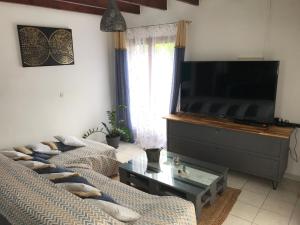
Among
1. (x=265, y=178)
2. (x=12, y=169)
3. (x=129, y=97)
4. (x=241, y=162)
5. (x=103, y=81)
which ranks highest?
(x=103, y=81)

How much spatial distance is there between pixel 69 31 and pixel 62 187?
272 centimetres


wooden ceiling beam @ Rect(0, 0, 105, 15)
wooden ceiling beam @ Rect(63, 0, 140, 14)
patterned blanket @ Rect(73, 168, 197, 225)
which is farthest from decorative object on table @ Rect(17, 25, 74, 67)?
patterned blanket @ Rect(73, 168, 197, 225)

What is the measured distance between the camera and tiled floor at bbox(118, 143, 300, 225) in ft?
8.04

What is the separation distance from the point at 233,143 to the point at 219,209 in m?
0.88

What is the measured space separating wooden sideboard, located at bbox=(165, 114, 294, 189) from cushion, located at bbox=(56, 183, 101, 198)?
6.28 feet

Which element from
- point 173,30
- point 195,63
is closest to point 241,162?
point 195,63

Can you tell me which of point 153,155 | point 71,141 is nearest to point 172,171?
point 153,155

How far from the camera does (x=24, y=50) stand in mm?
3363

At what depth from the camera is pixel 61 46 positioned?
12.3ft

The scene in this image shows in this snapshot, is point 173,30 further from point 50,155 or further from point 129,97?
point 50,155

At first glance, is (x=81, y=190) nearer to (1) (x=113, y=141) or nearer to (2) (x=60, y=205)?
(2) (x=60, y=205)

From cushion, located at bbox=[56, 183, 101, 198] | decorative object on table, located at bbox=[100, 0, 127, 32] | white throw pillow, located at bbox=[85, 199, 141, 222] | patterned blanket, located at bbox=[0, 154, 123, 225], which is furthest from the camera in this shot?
decorative object on table, located at bbox=[100, 0, 127, 32]

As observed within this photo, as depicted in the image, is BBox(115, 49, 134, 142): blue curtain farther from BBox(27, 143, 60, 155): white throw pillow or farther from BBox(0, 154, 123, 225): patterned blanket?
BBox(0, 154, 123, 225): patterned blanket

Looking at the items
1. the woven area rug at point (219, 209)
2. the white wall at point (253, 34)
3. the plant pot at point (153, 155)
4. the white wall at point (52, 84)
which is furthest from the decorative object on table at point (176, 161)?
the white wall at point (52, 84)
